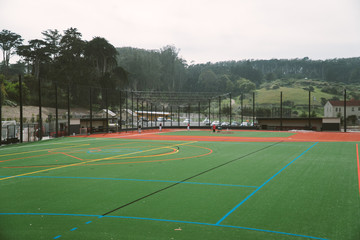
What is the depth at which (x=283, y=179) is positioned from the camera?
37.2ft

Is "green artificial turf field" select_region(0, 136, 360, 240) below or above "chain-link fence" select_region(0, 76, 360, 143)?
below

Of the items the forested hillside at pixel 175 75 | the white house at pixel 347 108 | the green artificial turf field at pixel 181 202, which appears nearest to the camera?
the green artificial turf field at pixel 181 202

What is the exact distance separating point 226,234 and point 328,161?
1202cm

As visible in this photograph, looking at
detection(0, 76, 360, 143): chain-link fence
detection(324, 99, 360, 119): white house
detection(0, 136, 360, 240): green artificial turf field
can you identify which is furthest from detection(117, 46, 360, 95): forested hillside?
detection(0, 136, 360, 240): green artificial turf field

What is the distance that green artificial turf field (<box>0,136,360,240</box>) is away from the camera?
20.6 ft

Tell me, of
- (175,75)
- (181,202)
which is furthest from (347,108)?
(175,75)

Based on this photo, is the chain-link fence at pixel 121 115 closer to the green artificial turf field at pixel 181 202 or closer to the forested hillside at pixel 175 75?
the green artificial turf field at pixel 181 202

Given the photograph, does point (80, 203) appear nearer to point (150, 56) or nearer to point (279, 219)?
point (279, 219)

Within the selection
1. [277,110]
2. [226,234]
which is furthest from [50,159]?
[277,110]

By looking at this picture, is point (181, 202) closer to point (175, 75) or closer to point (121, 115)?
point (121, 115)

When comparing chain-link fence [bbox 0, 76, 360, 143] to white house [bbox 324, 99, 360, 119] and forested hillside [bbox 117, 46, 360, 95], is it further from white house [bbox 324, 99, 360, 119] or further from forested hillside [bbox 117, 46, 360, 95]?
forested hillside [bbox 117, 46, 360, 95]

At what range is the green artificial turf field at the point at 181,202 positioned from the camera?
627cm

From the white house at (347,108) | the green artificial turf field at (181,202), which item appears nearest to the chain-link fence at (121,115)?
the white house at (347,108)

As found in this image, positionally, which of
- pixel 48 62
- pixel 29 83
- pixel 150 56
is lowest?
pixel 29 83
